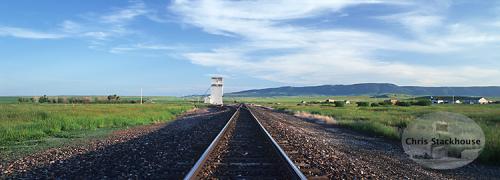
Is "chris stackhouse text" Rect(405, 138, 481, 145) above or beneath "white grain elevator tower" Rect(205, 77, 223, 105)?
beneath

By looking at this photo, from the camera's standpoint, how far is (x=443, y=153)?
41.9 ft

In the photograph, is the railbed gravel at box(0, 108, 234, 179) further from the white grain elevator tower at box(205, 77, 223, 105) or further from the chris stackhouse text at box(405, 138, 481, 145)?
the white grain elevator tower at box(205, 77, 223, 105)

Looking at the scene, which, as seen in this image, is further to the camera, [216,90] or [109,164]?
[216,90]

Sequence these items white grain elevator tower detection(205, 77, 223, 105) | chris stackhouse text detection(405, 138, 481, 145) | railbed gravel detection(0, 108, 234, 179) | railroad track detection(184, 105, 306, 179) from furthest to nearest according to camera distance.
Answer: white grain elevator tower detection(205, 77, 223, 105) < chris stackhouse text detection(405, 138, 481, 145) < railbed gravel detection(0, 108, 234, 179) < railroad track detection(184, 105, 306, 179)

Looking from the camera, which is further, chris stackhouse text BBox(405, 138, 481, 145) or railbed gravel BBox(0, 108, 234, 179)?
chris stackhouse text BBox(405, 138, 481, 145)

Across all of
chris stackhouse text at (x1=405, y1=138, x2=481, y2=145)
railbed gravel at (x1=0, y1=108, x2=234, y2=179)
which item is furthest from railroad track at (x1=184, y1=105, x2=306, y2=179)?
chris stackhouse text at (x1=405, y1=138, x2=481, y2=145)

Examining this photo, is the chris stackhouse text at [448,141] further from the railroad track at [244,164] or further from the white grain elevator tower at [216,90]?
the white grain elevator tower at [216,90]

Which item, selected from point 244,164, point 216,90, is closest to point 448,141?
point 244,164

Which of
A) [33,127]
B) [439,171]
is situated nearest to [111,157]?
[439,171]

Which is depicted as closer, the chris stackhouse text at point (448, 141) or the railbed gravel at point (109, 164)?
the railbed gravel at point (109, 164)

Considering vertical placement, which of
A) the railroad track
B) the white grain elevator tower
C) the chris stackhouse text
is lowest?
the chris stackhouse text

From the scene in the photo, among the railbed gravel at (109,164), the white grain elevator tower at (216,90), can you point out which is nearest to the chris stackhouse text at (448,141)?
the railbed gravel at (109,164)

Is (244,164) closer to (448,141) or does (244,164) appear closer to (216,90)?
(448,141)

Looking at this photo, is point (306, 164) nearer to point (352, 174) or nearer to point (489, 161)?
point (352, 174)
